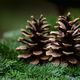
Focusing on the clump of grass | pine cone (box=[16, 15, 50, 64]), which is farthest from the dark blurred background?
the clump of grass

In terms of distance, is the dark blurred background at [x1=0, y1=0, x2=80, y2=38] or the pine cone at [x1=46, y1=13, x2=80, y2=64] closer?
the pine cone at [x1=46, y1=13, x2=80, y2=64]

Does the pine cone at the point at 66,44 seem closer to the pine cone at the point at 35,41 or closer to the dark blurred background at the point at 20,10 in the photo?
the pine cone at the point at 35,41

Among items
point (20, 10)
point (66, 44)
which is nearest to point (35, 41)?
point (66, 44)

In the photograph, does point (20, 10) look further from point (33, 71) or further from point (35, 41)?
point (33, 71)

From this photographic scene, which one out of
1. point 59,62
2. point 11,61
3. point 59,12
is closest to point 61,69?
point 59,62

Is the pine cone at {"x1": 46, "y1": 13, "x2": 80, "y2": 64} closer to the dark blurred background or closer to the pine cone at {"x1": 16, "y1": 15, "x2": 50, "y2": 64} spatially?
the pine cone at {"x1": 16, "y1": 15, "x2": 50, "y2": 64}

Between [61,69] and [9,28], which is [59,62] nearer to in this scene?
[61,69]

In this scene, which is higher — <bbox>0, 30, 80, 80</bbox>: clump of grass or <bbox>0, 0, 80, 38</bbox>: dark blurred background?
<bbox>0, 0, 80, 38</bbox>: dark blurred background
